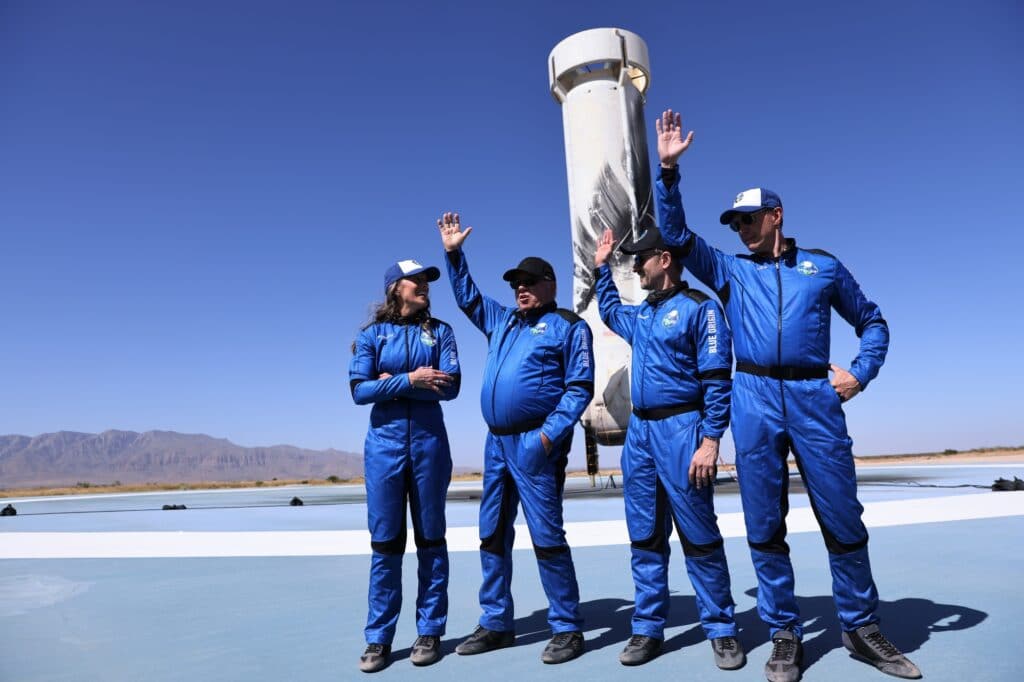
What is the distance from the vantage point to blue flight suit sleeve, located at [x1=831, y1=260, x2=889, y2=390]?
3.53 m

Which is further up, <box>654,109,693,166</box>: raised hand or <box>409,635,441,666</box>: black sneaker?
<box>654,109,693,166</box>: raised hand

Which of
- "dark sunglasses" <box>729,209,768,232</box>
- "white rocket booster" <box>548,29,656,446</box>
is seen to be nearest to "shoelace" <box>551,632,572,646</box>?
"dark sunglasses" <box>729,209,768,232</box>

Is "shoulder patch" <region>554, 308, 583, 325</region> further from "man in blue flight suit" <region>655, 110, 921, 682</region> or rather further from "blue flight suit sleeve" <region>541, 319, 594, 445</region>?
"man in blue flight suit" <region>655, 110, 921, 682</region>

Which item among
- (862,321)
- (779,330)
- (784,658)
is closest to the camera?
(784,658)

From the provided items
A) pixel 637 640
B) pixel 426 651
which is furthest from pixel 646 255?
pixel 426 651

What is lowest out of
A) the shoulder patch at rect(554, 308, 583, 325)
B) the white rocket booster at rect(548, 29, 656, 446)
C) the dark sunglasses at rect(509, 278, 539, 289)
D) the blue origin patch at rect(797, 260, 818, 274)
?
the shoulder patch at rect(554, 308, 583, 325)

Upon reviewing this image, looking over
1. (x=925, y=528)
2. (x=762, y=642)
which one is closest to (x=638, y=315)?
(x=762, y=642)

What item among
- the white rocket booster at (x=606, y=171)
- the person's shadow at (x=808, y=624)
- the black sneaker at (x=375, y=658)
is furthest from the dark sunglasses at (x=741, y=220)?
the white rocket booster at (x=606, y=171)

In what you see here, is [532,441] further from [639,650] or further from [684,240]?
[684,240]

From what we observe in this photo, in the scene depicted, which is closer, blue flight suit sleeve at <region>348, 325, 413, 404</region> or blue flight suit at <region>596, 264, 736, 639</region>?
blue flight suit at <region>596, 264, 736, 639</region>

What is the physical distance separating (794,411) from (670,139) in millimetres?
1729

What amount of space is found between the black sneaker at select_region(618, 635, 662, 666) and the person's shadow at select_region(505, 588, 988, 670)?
0.16 meters

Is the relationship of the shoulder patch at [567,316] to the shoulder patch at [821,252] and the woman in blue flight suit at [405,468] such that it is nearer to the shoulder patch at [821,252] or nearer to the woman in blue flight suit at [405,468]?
the woman in blue flight suit at [405,468]

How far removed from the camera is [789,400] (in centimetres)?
334
